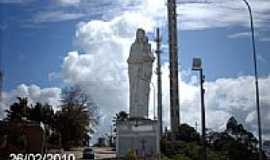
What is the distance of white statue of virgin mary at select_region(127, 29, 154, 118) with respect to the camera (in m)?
43.2

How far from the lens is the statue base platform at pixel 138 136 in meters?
39.6

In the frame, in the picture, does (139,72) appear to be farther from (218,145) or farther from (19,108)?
(19,108)

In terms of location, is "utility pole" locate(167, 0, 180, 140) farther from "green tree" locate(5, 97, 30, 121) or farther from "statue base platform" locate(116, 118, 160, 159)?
"statue base platform" locate(116, 118, 160, 159)

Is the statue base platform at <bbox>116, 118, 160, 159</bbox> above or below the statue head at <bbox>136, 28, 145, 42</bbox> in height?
below

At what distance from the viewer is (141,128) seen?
40.0 meters

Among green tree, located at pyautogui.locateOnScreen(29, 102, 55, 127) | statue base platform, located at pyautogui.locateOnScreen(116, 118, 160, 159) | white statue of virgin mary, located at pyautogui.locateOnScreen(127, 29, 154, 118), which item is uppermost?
white statue of virgin mary, located at pyautogui.locateOnScreen(127, 29, 154, 118)

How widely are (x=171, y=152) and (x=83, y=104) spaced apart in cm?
2362

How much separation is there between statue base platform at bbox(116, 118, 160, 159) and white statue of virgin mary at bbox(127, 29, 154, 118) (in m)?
2.86

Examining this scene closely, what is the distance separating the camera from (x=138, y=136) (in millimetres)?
39656

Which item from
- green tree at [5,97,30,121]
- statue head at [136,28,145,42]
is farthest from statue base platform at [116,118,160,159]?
green tree at [5,97,30,121]

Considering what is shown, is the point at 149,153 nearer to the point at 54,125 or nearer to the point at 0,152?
the point at 0,152

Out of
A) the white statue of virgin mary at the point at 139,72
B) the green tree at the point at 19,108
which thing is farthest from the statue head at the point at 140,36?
the green tree at the point at 19,108

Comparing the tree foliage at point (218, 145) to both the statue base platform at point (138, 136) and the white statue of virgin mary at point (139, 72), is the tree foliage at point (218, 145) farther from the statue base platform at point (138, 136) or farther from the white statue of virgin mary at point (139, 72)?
the white statue of virgin mary at point (139, 72)

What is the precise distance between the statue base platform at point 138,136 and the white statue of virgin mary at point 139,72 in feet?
9.40
